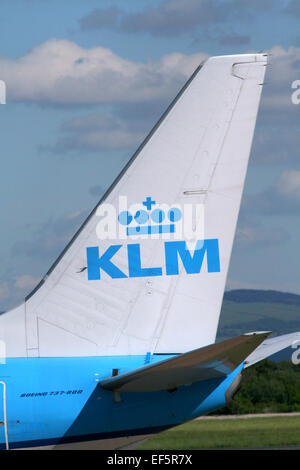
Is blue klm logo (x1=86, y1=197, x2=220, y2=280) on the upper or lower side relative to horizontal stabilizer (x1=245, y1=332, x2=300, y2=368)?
upper

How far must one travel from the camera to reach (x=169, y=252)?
50.4ft

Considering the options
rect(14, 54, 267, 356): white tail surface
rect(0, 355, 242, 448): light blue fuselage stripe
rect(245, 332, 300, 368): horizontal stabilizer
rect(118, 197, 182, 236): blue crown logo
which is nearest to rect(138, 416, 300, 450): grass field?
rect(245, 332, 300, 368): horizontal stabilizer

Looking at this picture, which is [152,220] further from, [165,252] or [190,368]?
[190,368]

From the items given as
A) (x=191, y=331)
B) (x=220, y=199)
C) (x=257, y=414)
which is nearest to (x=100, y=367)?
(x=191, y=331)

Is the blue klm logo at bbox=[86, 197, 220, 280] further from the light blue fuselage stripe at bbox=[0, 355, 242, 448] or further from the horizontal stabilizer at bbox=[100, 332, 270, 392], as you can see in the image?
the horizontal stabilizer at bbox=[100, 332, 270, 392]

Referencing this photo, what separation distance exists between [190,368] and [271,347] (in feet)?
7.22

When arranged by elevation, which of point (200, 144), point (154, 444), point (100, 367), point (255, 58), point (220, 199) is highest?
point (255, 58)

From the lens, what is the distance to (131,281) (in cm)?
1532

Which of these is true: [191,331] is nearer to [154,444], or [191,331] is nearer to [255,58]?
[255,58]

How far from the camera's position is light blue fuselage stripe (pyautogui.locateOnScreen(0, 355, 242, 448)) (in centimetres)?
1424

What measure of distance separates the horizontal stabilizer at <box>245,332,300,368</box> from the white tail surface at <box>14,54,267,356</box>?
0.81m

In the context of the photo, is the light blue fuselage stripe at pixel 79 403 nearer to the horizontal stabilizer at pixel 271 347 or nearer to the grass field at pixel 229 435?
the horizontal stabilizer at pixel 271 347

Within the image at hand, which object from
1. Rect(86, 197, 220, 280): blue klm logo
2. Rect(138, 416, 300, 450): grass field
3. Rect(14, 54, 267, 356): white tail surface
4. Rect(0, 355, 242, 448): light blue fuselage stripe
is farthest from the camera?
Rect(138, 416, 300, 450): grass field
